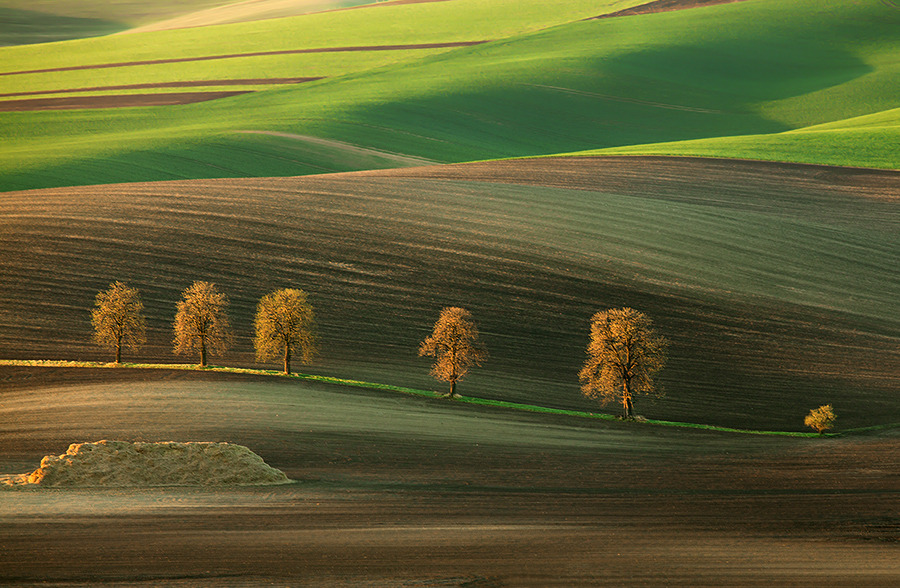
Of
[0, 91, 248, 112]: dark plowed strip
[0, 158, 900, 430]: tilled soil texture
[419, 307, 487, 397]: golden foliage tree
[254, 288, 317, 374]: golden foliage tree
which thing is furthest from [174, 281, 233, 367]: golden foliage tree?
[0, 91, 248, 112]: dark plowed strip

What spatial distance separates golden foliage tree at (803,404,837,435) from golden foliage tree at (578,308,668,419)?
6547 mm

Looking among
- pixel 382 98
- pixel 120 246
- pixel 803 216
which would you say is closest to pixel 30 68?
pixel 382 98

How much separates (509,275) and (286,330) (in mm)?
14167

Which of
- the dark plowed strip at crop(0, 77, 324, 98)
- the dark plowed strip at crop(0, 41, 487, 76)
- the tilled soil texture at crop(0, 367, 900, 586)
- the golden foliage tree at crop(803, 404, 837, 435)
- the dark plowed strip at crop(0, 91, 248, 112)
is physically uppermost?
the dark plowed strip at crop(0, 41, 487, 76)

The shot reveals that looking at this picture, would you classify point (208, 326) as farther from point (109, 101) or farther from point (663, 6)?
point (663, 6)

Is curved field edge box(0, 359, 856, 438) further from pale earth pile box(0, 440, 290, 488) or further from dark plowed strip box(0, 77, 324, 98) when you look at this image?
dark plowed strip box(0, 77, 324, 98)

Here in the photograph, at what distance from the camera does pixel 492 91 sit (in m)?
112

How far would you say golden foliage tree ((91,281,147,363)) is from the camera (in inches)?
1545

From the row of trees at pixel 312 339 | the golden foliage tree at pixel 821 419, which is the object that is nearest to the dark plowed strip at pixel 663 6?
the row of trees at pixel 312 339

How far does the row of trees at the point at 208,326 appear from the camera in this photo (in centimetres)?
3894

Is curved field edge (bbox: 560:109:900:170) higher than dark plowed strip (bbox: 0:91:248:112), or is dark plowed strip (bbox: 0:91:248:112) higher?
dark plowed strip (bbox: 0:91:248:112)

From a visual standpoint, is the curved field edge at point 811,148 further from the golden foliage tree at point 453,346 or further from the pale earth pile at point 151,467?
the pale earth pile at point 151,467

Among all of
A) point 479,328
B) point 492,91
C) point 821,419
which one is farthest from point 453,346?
point 492,91

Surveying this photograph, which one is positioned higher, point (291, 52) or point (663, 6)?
point (663, 6)
